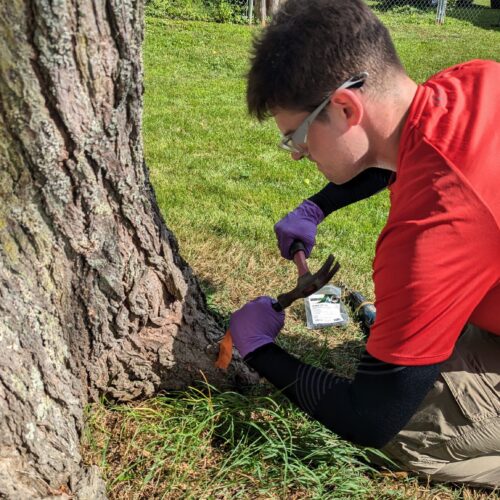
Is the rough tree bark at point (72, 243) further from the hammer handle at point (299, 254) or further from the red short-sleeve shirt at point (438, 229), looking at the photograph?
the red short-sleeve shirt at point (438, 229)

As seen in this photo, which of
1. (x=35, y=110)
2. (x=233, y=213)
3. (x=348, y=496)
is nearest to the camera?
(x=35, y=110)

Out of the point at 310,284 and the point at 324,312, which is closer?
the point at 310,284

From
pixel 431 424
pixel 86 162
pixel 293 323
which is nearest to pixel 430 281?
pixel 431 424

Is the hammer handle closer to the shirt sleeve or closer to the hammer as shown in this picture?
the hammer

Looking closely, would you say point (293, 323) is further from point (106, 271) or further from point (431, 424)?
point (106, 271)

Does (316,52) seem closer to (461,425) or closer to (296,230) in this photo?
(296,230)

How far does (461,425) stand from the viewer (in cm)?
212

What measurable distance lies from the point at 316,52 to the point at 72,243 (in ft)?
2.98

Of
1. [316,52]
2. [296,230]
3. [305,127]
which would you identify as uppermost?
[316,52]

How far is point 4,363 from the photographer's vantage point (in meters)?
1.68

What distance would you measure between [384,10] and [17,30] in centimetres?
1448

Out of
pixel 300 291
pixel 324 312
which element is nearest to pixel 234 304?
pixel 324 312

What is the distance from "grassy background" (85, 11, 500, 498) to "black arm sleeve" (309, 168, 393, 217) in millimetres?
560

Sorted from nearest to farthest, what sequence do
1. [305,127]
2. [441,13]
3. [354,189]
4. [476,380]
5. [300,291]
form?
[305,127]
[476,380]
[300,291]
[354,189]
[441,13]
